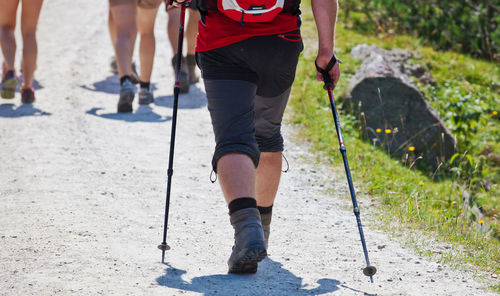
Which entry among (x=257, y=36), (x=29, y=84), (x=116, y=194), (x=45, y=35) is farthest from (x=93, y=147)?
(x=45, y=35)

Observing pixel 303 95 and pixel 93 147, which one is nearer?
pixel 93 147

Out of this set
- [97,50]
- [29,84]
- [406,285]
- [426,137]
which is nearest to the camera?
[406,285]

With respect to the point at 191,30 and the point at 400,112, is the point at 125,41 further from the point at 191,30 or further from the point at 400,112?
the point at 400,112

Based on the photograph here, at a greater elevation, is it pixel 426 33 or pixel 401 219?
pixel 426 33

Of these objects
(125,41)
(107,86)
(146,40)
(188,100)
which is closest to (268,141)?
(125,41)

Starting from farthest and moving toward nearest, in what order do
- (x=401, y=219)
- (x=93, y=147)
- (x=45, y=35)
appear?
(x=45, y=35) < (x=93, y=147) < (x=401, y=219)

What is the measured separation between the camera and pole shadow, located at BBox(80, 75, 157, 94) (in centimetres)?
870

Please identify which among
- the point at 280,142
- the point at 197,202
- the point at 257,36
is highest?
the point at 257,36

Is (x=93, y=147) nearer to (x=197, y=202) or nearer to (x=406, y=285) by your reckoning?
(x=197, y=202)

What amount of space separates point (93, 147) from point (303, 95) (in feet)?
9.09

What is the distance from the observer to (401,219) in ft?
16.5

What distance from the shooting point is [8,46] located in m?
7.81

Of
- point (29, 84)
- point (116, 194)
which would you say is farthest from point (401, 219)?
point (29, 84)

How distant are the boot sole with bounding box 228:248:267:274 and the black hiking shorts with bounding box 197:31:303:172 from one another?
45cm
